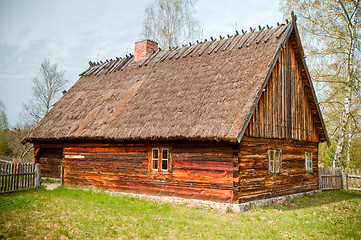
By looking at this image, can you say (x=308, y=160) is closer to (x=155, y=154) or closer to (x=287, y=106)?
(x=287, y=106)

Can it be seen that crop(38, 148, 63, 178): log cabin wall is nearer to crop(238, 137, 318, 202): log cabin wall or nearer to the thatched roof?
the thatched roof

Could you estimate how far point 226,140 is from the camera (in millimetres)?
11164

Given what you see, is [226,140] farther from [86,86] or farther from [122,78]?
[86,86]

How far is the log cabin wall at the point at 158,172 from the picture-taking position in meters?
11.9

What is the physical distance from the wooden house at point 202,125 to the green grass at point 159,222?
146cm

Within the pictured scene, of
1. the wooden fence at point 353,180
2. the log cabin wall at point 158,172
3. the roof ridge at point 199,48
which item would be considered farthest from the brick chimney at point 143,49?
the wooden fence at point 353,180

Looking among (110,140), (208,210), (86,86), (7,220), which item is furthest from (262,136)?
(86,86)

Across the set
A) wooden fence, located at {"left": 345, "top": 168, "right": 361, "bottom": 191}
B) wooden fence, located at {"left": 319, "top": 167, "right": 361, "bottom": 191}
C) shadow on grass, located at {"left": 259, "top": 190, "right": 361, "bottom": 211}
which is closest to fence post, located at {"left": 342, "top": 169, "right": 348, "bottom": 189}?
wooden fence, located at {"left": 319, "top": 167, "right": 361, "bottom": 191}

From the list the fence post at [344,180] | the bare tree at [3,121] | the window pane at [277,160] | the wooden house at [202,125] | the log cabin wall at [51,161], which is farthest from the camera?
the bare tree at [3,121]

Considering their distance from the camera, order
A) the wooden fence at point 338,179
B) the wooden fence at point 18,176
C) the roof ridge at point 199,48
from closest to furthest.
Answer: the wooden fence at point 18,176, the roof ridge at point 199,48, the wooden fence at point 338,179

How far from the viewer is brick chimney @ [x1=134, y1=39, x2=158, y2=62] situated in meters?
19.3

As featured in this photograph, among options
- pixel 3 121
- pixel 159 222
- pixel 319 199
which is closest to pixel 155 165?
pixel 159 222

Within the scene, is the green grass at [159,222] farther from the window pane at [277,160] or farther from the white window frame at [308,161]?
the white window frame at [308,161]

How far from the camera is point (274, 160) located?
14.2 meters
